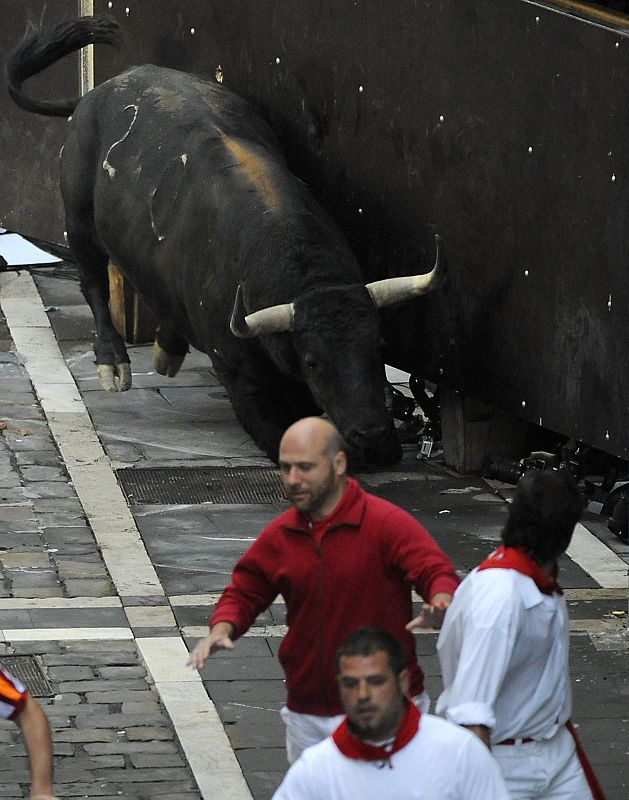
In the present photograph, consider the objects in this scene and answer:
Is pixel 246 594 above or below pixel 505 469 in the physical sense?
above

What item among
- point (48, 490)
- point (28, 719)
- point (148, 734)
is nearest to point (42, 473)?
point (48, 490)

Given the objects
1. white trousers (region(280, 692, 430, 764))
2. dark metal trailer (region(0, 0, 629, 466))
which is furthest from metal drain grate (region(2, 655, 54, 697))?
dark metal trailer (region(0, 0, 629, 466))

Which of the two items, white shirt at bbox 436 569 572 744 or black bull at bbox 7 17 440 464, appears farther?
black bull at bbox 7 17 440 464

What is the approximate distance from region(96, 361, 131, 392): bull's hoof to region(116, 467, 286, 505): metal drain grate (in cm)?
177

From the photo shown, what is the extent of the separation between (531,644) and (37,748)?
4.75ft

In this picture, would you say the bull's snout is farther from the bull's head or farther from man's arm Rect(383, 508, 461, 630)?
man's arm Rect(383, 508, 461, 630)

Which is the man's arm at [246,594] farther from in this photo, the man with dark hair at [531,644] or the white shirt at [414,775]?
the white shirt at [414,775]

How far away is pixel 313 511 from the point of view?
5293 mm

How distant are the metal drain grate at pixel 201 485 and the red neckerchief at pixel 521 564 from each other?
6.10 m

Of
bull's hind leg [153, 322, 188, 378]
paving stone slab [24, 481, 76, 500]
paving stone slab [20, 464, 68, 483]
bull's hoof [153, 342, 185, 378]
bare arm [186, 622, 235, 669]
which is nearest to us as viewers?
bare arm [186, 622, 235, 669]

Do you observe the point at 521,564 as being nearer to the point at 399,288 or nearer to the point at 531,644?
the point at 531,644

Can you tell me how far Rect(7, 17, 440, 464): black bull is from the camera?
34.0 feet

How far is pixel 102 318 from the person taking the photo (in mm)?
13469

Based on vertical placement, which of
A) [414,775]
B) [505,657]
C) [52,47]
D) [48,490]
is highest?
[414,775]
